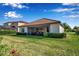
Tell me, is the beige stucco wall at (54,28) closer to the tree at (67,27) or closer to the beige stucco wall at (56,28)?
the beige stucco wall at (56,28)

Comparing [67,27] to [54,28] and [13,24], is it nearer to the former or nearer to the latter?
[54,28]

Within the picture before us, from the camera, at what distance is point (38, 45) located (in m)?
3.18

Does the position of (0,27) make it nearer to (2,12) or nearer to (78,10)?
(2,12)

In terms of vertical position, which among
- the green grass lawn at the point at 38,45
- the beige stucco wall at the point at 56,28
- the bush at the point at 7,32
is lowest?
the green grass lawn at the point at 38,45

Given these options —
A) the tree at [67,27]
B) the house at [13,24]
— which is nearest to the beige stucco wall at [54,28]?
the tree at [67,27]

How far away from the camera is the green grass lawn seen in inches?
121

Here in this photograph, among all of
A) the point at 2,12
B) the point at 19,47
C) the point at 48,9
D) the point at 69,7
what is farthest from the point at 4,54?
the point at 69,7

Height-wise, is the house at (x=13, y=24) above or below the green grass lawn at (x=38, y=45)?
above

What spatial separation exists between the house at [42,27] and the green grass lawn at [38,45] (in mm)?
85

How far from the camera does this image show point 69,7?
310 cm

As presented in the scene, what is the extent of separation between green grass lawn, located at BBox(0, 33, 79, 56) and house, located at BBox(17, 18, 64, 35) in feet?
Result: 0.28


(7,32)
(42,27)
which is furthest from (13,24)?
(42,27)

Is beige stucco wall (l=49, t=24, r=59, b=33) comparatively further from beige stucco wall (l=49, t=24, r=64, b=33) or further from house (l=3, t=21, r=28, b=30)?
house (l=3, t=21, r=28, b=30)

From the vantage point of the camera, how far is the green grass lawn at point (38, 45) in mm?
3080
